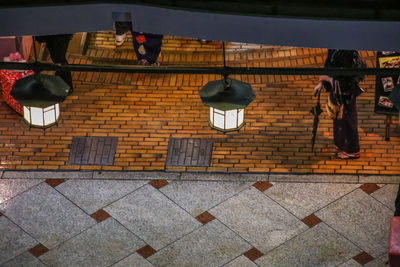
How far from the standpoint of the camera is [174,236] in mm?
10516

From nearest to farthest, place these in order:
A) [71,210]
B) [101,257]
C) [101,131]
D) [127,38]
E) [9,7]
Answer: [9,7] < [101,257] < [71,210] < [101,131] < [127,38]

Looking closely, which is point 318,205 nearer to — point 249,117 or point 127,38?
point 249,117

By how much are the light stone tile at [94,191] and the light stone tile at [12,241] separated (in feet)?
2.66

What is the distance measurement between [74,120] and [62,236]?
2372 mm

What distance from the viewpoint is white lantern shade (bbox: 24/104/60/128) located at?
9492mm

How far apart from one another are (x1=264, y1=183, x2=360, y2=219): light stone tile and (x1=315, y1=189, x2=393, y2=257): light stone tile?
100 mm

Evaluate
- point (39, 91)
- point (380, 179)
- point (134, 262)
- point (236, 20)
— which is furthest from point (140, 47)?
point (236, 20)

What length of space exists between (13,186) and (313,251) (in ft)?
12.6

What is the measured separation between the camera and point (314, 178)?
11.4m

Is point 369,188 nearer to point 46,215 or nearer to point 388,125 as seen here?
point 388,125

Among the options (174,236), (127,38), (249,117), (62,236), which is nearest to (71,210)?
(62,236)

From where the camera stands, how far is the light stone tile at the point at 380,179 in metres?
11.3

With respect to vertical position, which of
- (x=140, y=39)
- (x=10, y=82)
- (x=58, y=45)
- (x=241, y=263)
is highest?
(x=58, y=45)

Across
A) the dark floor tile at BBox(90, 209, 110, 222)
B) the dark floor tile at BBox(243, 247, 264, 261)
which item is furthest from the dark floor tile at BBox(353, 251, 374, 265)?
the dark floor tile at BBox(90, 209, 110, 222)
